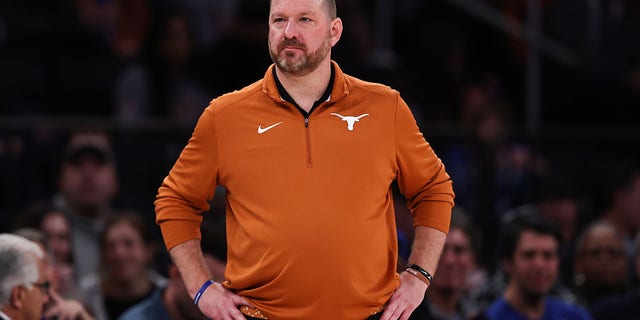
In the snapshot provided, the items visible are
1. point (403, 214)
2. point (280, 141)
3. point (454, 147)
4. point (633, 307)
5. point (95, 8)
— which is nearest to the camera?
point (280, 141)

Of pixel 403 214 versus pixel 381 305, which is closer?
pixel 381 305

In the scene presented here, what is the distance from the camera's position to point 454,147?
923 cm

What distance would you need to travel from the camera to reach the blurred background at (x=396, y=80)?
343 inches

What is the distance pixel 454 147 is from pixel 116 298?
10.00 ft

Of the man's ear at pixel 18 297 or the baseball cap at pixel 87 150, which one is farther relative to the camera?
the baseball cap at pixel 87 150

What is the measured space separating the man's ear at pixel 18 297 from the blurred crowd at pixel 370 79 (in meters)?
2.23

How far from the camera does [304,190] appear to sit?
3828 millimetres

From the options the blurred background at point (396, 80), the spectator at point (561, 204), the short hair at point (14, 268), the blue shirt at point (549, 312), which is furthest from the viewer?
the spectator at point (561, 204)

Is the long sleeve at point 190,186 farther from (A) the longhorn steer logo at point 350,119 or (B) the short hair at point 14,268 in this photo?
(B) the short hair at point 14,268

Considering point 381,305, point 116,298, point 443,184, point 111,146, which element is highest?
point 443,184

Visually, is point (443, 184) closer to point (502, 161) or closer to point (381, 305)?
point (381, 305)

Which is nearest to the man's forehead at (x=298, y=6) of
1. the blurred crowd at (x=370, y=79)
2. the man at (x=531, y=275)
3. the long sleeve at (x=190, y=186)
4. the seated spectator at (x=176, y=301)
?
the long sleeve at (x=190, y=186)

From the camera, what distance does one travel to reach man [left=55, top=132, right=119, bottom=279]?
8.10 meters

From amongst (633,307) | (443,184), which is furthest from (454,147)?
(443,184)
